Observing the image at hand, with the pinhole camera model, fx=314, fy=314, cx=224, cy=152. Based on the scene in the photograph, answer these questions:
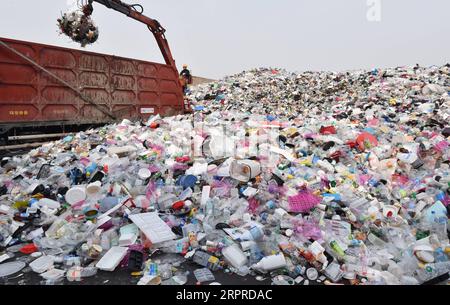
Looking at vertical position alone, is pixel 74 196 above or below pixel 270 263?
above

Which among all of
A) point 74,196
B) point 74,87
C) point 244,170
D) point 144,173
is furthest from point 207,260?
point 74,87

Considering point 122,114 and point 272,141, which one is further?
point 122,114

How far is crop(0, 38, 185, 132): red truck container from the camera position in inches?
219

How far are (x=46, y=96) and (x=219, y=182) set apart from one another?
4477 millimetres

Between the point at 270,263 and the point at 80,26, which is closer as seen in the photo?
the point at 270,263

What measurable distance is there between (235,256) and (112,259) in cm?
93

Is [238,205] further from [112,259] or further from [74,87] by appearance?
[74,87]

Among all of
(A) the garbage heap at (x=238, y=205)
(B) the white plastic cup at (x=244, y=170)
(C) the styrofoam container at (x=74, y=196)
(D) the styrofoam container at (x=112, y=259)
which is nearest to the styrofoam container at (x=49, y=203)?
(A) the garbage heap at (x=238, y=205)

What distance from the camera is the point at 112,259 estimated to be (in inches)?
93.5

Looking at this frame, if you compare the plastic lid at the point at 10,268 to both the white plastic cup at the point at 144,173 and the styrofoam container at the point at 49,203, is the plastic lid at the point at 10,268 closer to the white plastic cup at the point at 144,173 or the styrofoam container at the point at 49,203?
the styrofoam container at the point at 49,203

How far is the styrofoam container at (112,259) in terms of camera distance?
232cm

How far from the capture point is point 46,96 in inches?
236
